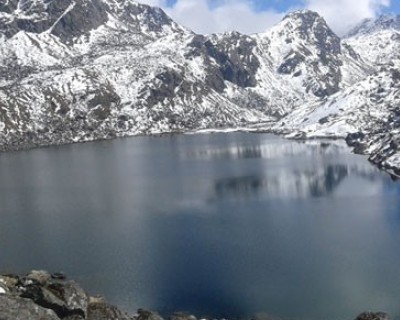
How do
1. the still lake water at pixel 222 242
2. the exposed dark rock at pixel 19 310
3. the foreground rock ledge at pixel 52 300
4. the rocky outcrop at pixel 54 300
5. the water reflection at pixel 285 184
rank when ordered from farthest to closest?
the water reflection at pixel 285 184, the still lake water at pixel 222 242, the rocky outcrop at pixel 54 300, the foreground rock ledge at pixel 52 300, the exposed dark rock at pixel 19 310

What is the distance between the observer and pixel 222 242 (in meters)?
108

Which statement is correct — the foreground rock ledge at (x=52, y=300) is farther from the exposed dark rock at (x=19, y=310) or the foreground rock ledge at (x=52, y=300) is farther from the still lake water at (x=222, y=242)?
the still lake water at (x=222, y=242)

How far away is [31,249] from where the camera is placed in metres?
108

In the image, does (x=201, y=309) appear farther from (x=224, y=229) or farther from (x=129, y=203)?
(x=129, y=203)

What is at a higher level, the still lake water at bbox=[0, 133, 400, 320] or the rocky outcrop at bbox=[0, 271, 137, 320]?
the rocky outcrop at bbox=[0, 271, 137, 320]

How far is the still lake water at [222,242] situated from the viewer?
80.4 metres

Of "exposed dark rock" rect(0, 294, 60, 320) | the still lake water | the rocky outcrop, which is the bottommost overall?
the still lake water

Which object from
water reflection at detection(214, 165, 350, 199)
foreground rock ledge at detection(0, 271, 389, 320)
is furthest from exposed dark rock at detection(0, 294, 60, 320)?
water reflection at detection(214, 165, 350, 199)

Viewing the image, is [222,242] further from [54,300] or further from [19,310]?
[19,310]

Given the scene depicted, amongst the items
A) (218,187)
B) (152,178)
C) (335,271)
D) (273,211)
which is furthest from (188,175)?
(335,271)

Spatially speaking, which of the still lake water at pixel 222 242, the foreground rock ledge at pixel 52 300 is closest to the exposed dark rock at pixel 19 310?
the foreground rock ledge at pixel 52 300

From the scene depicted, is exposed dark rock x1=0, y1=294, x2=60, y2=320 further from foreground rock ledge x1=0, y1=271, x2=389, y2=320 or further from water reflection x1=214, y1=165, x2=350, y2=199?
water reflection x1=214, y1=165, x2=350, y2=199

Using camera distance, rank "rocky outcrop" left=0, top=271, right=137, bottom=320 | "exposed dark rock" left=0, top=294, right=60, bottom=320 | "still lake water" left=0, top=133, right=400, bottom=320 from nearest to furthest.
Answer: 1. "exposed dark rock" left=0, top=294, right=60, bottom=320
2. "rocky outcrop" left=0, top=271, right=137, bottom=320
3. "still lake water" left=0, top=133, right=400, bottom=320

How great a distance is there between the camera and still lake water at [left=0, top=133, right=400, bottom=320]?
80.4 metres
